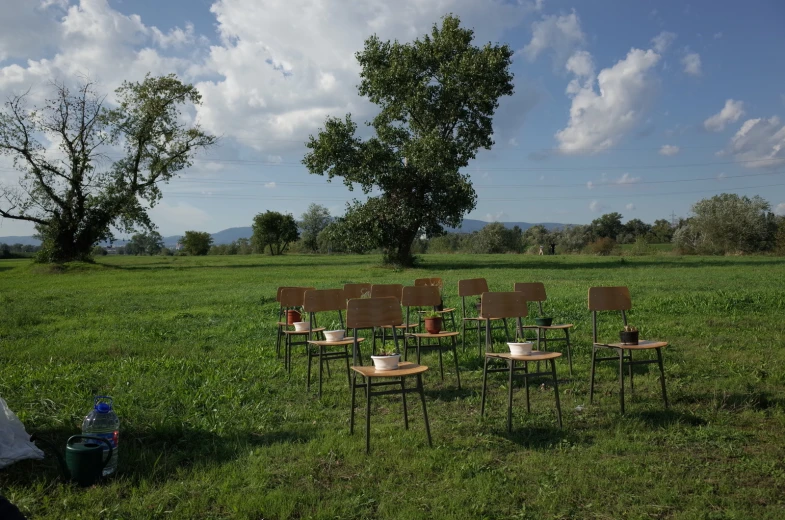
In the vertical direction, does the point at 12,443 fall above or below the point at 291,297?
below

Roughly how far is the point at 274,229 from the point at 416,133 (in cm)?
3931

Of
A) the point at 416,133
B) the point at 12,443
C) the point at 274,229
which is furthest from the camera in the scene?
the point at 274,229

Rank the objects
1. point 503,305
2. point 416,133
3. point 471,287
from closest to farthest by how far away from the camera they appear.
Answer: point 503,305
point 471,287
point 416,133

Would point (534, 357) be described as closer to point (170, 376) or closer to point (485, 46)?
point (170, 376)

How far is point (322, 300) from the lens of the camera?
23.9 feet

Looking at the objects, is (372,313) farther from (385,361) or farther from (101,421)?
(101,421)

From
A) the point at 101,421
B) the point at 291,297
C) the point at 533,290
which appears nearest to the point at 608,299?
the point at 533,290

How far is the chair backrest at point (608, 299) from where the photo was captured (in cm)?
650

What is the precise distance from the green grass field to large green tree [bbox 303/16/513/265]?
17.2 m

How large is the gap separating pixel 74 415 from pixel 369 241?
22.2 meters

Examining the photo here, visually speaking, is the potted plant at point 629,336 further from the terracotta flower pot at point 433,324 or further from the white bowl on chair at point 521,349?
the terracotta flower pot at point 433,324

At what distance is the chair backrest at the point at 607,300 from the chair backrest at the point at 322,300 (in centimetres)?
294

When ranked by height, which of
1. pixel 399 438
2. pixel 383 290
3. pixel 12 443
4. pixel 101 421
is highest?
pixel 383 290

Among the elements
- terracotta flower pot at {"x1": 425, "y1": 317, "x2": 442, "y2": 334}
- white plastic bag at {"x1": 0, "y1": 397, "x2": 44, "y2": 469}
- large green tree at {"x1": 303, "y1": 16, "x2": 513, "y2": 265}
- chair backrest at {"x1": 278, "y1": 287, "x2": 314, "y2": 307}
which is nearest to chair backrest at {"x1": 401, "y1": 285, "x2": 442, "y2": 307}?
terracotta flower pot at {"x1": 425, "y1": 317, "x2": 442, "y2": 334}
